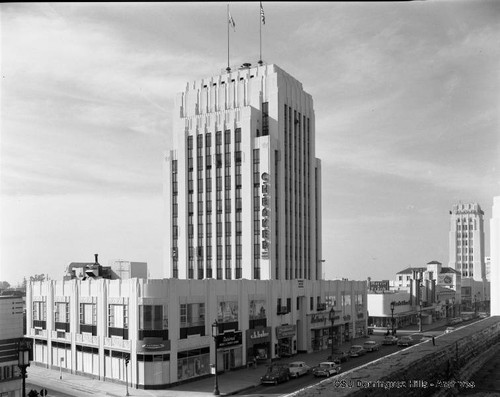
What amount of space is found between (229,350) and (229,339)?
1018 millimetres

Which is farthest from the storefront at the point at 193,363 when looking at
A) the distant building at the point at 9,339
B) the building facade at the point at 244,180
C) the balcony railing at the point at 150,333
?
the building facade at the point at 244,180

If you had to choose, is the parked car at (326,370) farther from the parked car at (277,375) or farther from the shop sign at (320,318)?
the shop sign at (320,318)

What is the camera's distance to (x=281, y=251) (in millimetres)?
64438

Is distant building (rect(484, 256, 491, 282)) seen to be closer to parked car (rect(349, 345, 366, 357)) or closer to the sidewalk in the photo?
parked car (rect(349, 345, 366, 357))

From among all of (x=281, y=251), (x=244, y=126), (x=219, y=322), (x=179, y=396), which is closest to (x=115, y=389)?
(x=179, y=396)

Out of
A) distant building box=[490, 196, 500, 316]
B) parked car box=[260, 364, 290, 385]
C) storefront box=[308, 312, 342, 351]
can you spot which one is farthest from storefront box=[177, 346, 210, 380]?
distant building box=[490, 196, 500, 316]

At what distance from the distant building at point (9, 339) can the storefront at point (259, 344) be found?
71.6ft

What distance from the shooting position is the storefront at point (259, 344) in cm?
4744

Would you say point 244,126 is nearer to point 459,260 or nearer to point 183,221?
point 183,221

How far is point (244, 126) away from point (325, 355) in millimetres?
26114

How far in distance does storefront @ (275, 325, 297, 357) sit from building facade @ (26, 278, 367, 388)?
0.30ft

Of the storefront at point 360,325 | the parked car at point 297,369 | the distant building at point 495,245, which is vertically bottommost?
the storefront at point 360,325

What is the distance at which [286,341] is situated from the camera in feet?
176

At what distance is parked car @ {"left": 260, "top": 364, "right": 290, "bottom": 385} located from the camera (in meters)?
38.4
